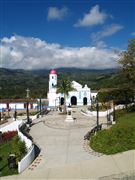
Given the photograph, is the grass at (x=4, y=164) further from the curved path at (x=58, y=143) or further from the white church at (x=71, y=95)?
the white church at (x=71, y=95)

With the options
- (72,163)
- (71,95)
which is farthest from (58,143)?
(71,95)

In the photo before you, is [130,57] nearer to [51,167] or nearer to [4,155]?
[4,155]

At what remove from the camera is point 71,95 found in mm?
68812

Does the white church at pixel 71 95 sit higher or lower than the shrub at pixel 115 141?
higher

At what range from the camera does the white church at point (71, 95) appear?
66375 millimetres

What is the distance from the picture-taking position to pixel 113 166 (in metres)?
16.2

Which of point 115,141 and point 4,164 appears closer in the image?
point 4,164

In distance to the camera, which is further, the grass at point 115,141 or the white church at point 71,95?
the white church at point 71,95

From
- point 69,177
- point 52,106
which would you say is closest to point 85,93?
point 52,106

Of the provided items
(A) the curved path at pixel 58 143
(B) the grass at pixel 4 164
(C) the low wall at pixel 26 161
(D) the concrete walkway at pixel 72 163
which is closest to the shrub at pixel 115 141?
(D) the concrete walkway at pixel 72 163

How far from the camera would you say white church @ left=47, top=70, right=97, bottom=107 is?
66375 millimetres

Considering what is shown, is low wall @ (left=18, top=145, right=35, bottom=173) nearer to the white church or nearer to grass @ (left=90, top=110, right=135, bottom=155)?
grass @ (left=90, top=110, right=135, bottom=155)

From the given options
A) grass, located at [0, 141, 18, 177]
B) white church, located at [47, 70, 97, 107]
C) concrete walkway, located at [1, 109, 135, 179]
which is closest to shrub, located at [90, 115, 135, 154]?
concrete walkway, located at [1, 109, 135, 179]

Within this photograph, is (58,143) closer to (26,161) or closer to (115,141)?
(115,141)
